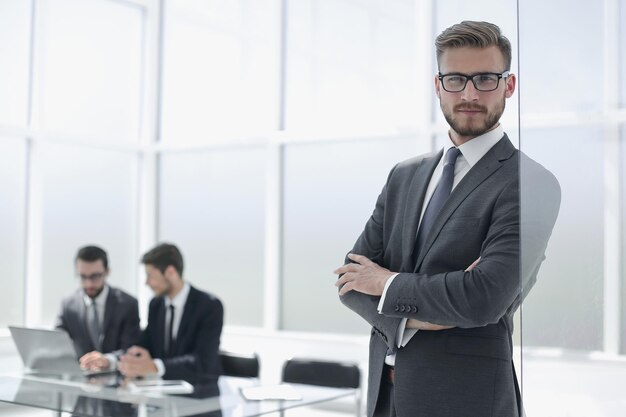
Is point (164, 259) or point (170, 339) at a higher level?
point (164, 259)

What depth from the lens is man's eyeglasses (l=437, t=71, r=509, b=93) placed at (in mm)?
1969

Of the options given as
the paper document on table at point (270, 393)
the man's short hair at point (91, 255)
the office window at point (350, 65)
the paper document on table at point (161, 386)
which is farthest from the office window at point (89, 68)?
the paper document on table at point (270, 393)

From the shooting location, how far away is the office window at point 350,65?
6414 mm

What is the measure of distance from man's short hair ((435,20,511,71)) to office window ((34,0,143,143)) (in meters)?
5.54

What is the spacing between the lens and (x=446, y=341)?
6.39ft

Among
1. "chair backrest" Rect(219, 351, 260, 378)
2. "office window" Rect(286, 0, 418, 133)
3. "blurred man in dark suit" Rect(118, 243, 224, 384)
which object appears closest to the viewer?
"blurred man in dark suit" Rect(118, 243, 224, 384)

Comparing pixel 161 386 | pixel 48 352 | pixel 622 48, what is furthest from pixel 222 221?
pixel 622 48

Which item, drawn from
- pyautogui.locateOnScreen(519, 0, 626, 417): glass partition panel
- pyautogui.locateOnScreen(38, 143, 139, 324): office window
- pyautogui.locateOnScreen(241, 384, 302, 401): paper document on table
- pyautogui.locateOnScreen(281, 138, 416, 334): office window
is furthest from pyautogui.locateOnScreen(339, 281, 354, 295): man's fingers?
pyautogui.locateOnScreen(38, 143, 139, 324): office window

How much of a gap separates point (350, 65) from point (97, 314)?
2.86m

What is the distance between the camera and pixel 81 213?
733 cm

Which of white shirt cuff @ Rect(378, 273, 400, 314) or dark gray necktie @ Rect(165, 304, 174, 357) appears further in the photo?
dark gray necktie @ Rect(165, 304, 174, 357)

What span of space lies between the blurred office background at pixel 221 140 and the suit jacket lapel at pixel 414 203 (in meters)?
3.68

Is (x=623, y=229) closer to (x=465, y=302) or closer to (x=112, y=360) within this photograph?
(x=465, y=302)

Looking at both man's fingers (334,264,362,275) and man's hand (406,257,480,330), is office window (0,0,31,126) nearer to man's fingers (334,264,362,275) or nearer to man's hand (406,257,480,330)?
man's fingers (334,264,362,275)
